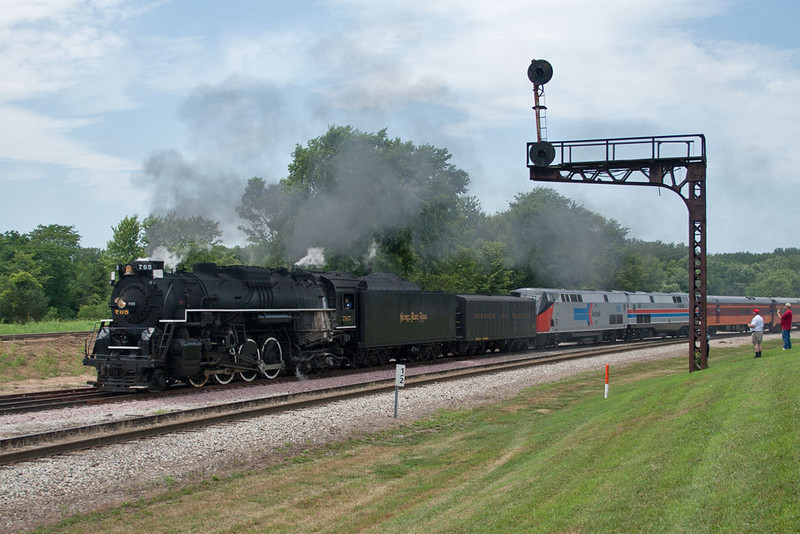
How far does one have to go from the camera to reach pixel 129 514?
28.0ft

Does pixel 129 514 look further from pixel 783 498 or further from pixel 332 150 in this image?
pixel 332 150

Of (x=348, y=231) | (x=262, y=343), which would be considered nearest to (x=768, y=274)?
(x=348, y=231)

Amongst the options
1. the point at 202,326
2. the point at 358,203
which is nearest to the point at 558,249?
the point at 358,203

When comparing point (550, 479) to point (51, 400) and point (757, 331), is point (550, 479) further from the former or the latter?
point (757, 331)

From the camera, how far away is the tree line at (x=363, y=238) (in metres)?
36.8

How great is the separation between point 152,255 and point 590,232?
59.3m

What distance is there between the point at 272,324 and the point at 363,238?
20.7m

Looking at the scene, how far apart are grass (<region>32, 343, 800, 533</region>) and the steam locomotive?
757cm

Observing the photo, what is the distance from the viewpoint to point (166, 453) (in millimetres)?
11508

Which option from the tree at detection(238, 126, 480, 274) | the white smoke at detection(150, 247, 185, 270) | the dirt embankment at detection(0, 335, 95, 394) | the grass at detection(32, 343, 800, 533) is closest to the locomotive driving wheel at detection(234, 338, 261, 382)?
the white smoke at detection(150, 247, 185, 270)

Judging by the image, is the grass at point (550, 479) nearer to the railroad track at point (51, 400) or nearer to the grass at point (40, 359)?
the railroad track at point (51, 400)

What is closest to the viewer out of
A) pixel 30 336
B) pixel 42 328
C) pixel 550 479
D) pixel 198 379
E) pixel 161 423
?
pixel 550 479

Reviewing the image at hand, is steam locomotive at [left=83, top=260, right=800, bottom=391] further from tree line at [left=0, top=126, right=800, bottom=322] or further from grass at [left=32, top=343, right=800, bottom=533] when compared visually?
grass at [left=32, top=343, right=800, bottom=533]

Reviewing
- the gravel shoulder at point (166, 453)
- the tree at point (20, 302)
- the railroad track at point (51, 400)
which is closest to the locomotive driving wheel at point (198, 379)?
the railroad track at point (51, 400)
